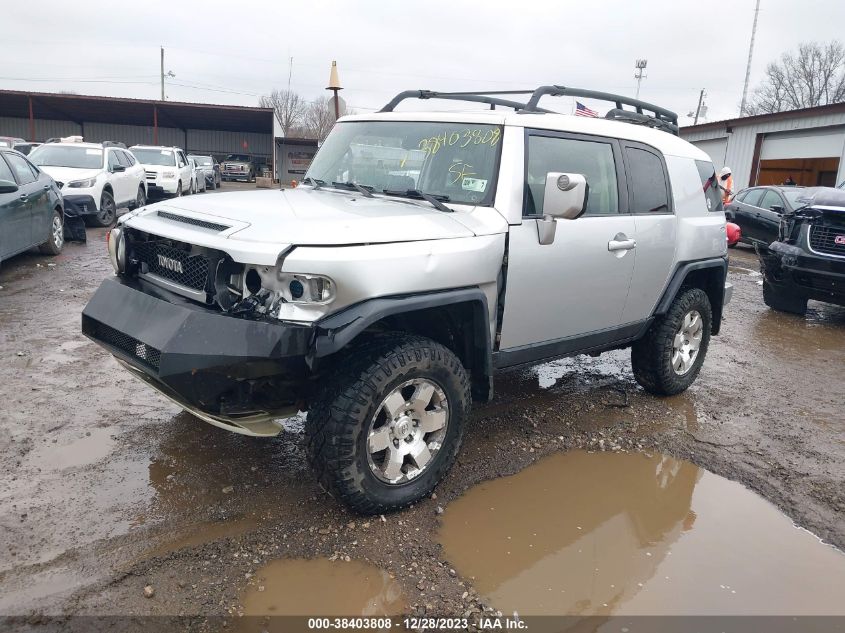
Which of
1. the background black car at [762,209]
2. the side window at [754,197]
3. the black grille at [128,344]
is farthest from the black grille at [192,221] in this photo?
the side window at [754,197]

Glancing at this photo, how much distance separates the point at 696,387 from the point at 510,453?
2423mm

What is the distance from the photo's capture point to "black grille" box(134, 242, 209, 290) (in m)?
3.02

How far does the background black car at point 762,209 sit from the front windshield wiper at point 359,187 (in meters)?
11.6

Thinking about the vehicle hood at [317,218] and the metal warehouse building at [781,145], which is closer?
the vehicle hood at [317,218]

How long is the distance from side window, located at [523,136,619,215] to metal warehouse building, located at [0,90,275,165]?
3216 centimetres

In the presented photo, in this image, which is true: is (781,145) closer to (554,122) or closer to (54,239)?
(554,122)

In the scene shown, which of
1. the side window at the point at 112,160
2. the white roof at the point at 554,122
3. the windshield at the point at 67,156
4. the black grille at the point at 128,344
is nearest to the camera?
the black grille at the point at 128,344

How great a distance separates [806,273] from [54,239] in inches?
422

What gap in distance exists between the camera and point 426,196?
11.8ft

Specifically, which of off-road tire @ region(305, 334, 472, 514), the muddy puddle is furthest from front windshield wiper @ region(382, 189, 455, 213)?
the muddy puddle

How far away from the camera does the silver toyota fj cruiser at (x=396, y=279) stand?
9.02 ft

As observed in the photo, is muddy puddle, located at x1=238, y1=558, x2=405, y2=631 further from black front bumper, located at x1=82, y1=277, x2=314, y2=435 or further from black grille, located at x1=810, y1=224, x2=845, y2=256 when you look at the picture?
black grille, located at x1=810, y1=224, x2=845, y2=256

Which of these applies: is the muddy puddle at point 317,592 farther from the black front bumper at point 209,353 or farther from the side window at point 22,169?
the side window at point 22,169

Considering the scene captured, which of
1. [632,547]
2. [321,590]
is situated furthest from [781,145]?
[321,590]
